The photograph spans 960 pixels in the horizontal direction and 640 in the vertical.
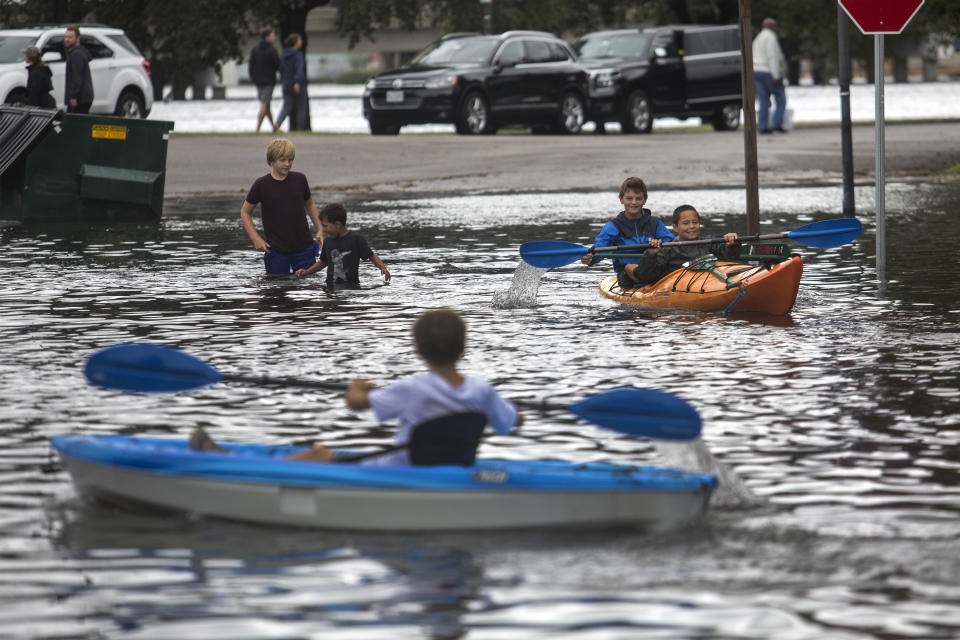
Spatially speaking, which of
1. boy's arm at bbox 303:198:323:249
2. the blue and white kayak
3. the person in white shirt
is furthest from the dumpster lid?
the person in white shirt

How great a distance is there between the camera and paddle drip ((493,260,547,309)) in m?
13.0

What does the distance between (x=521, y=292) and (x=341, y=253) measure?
1589 millimetres

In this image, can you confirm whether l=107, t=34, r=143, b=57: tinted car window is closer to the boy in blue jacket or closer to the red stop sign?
the red stop sign

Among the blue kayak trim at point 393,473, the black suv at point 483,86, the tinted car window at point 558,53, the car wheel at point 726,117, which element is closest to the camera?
the blue kayak trim at point 393,473

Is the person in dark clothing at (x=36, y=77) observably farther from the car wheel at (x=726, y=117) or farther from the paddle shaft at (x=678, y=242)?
the car wheel at (x=726, y=117)

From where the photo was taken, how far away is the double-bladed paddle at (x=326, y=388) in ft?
21.6

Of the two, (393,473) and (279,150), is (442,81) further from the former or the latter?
(393,473)

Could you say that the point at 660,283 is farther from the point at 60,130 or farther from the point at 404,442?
the point at 60,130

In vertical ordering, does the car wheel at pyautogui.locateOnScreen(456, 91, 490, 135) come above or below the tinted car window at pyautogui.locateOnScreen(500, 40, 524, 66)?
below

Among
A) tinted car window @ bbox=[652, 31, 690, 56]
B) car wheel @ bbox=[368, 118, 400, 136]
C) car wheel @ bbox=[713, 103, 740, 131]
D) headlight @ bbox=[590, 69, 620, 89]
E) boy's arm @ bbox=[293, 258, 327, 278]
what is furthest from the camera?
car wheel @ bbox=[713, 103, 740, 131]

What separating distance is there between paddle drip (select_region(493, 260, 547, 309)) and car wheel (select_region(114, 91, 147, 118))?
1708cm

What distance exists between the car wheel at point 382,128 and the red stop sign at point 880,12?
17543 mm

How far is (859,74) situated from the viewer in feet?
320

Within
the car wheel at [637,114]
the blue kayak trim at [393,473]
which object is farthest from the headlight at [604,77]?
the blue kayak trim at [393,473]
